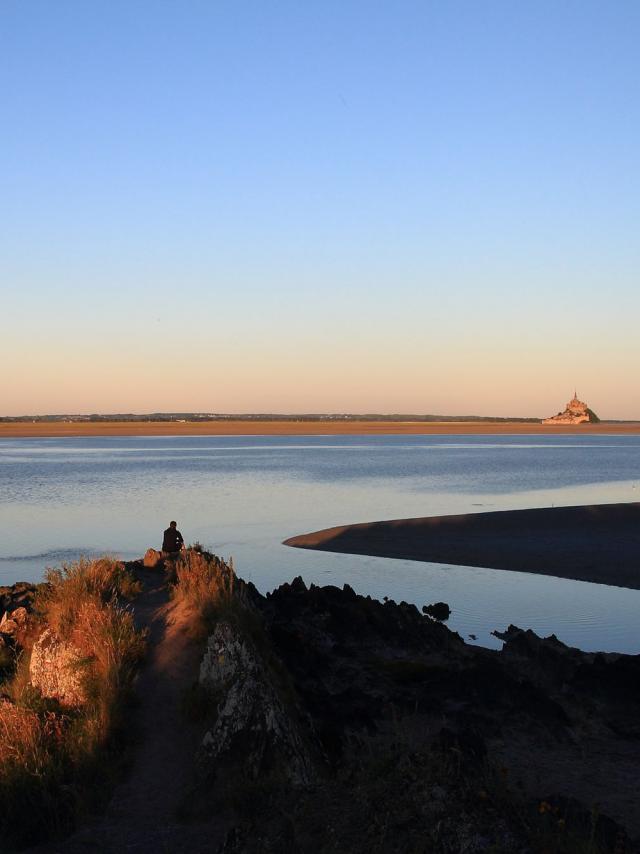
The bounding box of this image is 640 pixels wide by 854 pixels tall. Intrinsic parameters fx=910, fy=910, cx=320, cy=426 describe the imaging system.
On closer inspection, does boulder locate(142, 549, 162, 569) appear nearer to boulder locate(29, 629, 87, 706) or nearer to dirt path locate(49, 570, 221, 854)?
dirt path locate(49, 570, 221, 854)

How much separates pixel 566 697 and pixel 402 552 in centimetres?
1432

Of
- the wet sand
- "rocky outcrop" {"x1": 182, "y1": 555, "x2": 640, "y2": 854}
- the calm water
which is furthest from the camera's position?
the wet sand

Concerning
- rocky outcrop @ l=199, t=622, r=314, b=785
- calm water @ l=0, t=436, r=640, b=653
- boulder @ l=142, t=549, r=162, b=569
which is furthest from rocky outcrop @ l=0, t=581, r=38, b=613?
calm water @ l=0, t=436, r=640, b=653

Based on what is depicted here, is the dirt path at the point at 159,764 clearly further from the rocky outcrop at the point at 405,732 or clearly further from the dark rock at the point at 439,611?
the dark rock at the point at 439,611

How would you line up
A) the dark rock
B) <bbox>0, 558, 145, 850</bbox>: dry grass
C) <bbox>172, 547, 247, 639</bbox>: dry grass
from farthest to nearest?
the dark rock, <bbox>172, 547, 247, 639</bbox>: dry grass, <bbox>0, 558, 145, 850</bbox>: dry grass

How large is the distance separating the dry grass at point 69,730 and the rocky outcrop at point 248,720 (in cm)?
94

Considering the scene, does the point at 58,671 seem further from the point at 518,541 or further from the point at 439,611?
the point at 518,541

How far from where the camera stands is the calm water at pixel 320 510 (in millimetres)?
19312

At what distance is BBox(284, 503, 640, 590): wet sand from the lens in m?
24.1

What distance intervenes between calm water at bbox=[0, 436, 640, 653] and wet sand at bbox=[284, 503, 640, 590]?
1.18m

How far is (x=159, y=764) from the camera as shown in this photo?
28.5ft

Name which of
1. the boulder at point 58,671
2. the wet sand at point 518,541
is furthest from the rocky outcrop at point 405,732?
the wet sand at point 518,541

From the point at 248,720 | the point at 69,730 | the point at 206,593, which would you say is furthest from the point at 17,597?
the point at 248,720

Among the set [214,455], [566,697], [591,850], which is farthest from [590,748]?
[214,455]
